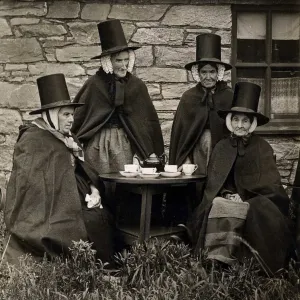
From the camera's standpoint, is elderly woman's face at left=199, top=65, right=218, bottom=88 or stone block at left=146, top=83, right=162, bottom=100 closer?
elderly woman's face at left=199, top=65, right=218, bottom=88

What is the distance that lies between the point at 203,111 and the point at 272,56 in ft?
5.75

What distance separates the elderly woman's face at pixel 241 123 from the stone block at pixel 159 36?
1990 millimetres

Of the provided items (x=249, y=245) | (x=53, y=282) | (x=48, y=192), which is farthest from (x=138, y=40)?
(x=53, y=282)

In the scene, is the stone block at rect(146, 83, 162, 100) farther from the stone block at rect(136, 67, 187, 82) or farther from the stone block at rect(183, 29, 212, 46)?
the stone block at rect(183, 29, 212, 46)

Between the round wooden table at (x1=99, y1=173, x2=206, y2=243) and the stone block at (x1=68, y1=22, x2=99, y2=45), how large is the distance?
216 cm

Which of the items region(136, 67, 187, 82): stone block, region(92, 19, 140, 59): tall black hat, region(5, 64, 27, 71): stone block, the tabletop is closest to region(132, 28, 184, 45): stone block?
region(136, 67, 187, 82): stone block

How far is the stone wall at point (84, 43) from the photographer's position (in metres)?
7.67

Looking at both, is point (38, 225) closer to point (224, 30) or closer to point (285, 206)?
point (285, 206)

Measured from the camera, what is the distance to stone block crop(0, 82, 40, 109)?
770 cm

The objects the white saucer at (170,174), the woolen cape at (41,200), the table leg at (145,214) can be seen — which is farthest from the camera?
the white saucer at (170,174)

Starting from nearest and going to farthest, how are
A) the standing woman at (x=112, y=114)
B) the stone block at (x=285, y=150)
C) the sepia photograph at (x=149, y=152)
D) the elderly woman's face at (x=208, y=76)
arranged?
the sepia photograph at (x=149, y=152) < the elderly woman's face at (x=208, y=76) < the standing woman at (x=112, y=114) < the stone block at (x=285, y=150)

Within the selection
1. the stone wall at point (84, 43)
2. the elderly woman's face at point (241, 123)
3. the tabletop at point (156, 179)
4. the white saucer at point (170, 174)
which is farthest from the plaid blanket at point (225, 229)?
the stone wall at point (84, 43)

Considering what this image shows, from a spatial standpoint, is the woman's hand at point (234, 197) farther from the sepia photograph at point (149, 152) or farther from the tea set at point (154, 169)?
the tea set at point (154, 169)

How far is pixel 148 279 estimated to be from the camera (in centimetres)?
506
